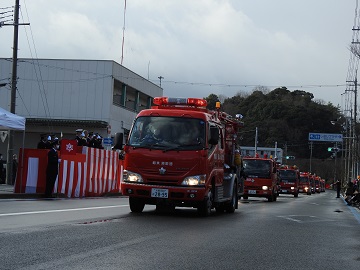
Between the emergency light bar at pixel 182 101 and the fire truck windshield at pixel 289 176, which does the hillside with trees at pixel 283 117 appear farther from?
the emergency light bar at pixel 182 101

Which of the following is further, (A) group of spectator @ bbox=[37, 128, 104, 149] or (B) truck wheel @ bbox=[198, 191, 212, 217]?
(A) group of spectator @ bbox=[37, 128, 104, 149]

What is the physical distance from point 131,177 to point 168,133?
4.42ft

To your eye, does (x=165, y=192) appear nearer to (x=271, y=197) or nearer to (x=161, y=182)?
(x=161, y=182)

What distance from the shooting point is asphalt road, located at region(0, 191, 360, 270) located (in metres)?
6.50

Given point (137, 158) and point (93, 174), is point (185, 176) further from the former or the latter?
point (93, 174)

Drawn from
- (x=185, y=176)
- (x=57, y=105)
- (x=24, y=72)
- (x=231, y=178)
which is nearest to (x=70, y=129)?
(x=57, y=105)

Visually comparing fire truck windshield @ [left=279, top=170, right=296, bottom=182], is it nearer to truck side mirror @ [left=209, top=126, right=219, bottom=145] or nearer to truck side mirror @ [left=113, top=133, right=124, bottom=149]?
truck side mirror @ [left=209, top=126, right=219, bottom=145]

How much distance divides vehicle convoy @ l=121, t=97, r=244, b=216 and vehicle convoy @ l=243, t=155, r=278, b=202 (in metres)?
15.9

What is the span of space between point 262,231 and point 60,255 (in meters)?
5.29

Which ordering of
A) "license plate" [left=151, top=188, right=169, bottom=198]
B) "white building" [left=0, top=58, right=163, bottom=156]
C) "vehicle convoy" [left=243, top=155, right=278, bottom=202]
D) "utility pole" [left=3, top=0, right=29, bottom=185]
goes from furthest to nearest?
"white building" [left=0, top=58, right=163, bottom=156]
"vehicle convoy" [left=243, top=155, right=278, bottom=202]
"utility pole" [left=3, top=0, right=29, bottom=185]
"license plate" [left=151, top=188, right=169, bottom=198]

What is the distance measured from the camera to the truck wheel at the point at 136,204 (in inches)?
526

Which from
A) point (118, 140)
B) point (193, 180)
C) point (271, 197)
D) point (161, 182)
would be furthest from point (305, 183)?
point (161, 182)

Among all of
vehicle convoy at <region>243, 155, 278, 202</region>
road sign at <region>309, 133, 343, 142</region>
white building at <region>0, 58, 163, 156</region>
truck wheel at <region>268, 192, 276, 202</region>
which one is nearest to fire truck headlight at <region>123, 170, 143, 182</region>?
vehicle convoy at <region>243, 155, 278, 202</region>

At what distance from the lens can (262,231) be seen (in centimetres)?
1087
